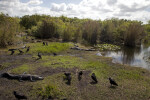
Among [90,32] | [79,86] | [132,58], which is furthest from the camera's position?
[90,32]

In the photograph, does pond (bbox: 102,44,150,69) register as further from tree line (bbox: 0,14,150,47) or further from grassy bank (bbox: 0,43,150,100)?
tree line (bbox: 0,14,150,47)

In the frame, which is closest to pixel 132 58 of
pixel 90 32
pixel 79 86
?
pixel 79 86

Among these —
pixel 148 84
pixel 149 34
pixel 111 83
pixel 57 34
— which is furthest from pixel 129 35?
pixel 111 83

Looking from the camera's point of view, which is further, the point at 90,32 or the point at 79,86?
the point at 90,32

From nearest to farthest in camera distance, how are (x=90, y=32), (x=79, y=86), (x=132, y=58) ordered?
(x=79, y=86)
(x=132, y=58)
(x=90, y=32)

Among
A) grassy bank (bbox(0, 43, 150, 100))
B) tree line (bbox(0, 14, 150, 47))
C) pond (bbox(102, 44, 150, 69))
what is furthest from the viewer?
tree line (bbox(0, 14, 150, 47))

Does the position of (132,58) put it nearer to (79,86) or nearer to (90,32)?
(79,86)

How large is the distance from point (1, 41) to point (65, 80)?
16087 mm

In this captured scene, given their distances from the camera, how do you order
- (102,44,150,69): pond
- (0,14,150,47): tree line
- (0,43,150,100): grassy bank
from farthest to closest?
(0,14,150,47): tree line, (102,44,150,69): pond, (0,43,150,100): grassy bank

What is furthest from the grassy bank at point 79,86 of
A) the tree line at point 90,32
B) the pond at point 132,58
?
the tree line at point 90,32

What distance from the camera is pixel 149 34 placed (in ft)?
145

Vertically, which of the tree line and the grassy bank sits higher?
the tree line

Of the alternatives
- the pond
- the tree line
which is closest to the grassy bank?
the pond

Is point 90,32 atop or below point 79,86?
atop
